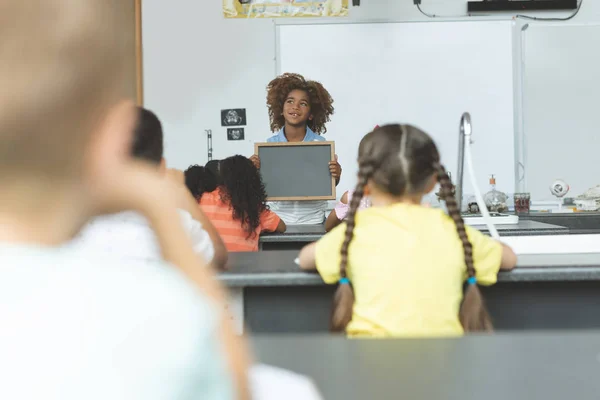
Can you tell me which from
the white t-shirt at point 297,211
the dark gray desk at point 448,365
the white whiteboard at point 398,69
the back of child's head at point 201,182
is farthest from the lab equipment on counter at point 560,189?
the dark gray desk at point 448,365

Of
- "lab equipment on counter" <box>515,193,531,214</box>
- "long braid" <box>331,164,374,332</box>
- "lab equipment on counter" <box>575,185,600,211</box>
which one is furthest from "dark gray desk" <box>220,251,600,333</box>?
"lab equipment on counter" <box>575,185,600,211</box>

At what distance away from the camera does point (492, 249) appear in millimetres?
1421

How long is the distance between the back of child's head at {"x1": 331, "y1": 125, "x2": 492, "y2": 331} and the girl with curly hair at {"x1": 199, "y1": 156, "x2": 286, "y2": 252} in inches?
52.3

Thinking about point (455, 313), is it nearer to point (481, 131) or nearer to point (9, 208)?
point (9, 208)

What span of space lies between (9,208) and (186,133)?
4532 mm

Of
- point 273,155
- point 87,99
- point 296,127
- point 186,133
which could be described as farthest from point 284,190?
point 87,99

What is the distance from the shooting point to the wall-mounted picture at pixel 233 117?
185 inches

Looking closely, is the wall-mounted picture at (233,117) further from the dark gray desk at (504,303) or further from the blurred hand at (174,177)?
the blurred hand at (174,177)

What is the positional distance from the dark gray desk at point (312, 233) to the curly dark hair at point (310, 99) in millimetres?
983

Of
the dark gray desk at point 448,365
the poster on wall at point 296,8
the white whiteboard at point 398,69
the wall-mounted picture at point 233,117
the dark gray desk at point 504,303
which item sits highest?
the poster on wall at point 296,8

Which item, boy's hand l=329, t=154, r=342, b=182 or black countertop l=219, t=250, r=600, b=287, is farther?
boy's hand l=329, t=154, r=342, b=182

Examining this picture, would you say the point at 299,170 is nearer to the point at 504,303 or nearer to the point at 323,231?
the point at 323,231

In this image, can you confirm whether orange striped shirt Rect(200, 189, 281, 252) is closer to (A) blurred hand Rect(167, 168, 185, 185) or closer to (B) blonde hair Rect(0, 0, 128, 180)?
(A) blurred hand Rect(167, 168, 185, 185)

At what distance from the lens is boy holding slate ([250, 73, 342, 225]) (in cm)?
340
